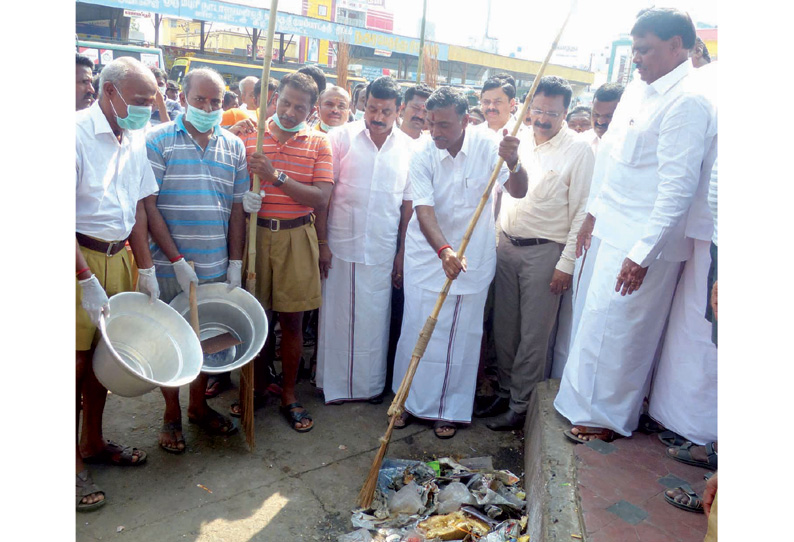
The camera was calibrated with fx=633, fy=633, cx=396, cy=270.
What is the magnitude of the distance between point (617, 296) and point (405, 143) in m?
1.85

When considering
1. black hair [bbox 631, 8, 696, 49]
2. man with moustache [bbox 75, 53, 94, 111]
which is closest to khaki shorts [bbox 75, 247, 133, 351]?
man with moustache [bbox 75, 53, 94, 111]

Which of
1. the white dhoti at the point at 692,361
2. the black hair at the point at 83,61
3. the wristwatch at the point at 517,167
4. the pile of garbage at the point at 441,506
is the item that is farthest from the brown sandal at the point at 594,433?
the black hair at the point at 83,61

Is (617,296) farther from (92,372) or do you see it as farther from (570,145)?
(92,372)

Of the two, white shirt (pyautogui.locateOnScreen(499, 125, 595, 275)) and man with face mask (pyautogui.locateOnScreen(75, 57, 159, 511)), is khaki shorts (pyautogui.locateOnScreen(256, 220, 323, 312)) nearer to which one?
man with face mask (pyautogui.locateOnScreen(75, 57, 159, 511))

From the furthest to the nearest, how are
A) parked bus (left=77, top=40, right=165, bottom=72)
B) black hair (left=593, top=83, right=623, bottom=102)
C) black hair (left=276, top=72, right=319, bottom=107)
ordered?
parked bus (left=77, top=40, right=165, bottom=72)
black hair (left=593, top=83, right=623, bottom=102)
black hair (left=276, top=72, right=319, bottom=107)

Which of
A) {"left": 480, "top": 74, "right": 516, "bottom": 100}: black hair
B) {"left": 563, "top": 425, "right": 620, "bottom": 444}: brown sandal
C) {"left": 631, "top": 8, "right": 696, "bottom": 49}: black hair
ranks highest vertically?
{"left": 631, "top": 8, "right": 696, "bottom": 49}: black hair

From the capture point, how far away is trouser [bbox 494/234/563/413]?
161 inches

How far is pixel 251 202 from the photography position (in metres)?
3.52

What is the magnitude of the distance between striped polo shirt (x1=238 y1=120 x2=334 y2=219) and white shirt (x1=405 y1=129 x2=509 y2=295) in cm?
56

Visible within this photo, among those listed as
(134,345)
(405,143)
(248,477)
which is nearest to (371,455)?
(248,477)

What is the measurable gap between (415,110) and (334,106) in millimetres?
598

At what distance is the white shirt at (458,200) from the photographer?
3852mm

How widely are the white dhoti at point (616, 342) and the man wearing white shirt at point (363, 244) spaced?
1.47m

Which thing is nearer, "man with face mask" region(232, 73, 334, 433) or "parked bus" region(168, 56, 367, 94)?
"man with face mask" region(232, 73, 334, 433)
